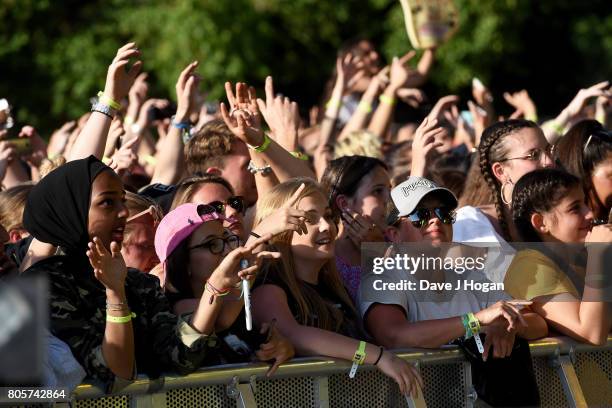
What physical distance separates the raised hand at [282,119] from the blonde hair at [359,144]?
1.06 metres

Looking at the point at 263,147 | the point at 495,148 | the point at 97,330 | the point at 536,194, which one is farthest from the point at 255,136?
the point at 97,330

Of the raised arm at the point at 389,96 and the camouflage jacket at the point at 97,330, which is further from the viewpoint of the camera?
the raised arm at the point at 389,96

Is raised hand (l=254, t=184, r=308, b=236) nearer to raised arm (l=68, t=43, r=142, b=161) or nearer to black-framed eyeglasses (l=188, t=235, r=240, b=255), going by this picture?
black-framed eyeglasses (l=188, t=235, r=240, b=255)

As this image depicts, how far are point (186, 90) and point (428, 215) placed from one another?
1.89 metres

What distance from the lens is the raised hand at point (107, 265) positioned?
3840 mm

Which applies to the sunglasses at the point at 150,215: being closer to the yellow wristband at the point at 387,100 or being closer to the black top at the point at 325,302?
the black top at the point at 325,302

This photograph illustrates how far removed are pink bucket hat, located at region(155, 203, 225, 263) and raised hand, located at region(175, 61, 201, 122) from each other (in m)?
1.77

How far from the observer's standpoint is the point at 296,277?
16.0 feet

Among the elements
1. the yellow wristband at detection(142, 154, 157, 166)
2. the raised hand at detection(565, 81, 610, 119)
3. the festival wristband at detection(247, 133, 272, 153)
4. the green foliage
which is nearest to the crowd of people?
the festival wristband at detection(247, 133, 272, 153)

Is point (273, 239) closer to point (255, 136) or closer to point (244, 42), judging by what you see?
point (255, 136)

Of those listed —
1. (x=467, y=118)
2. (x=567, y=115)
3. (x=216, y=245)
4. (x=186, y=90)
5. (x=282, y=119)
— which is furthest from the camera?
(x=467, y=118)

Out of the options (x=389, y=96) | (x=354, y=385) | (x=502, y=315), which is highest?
(x=389, y=96)

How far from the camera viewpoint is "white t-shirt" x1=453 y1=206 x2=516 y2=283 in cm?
507

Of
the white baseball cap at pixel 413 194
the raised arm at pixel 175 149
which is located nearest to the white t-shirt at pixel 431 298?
the white baseball cap at pixel 413 194
